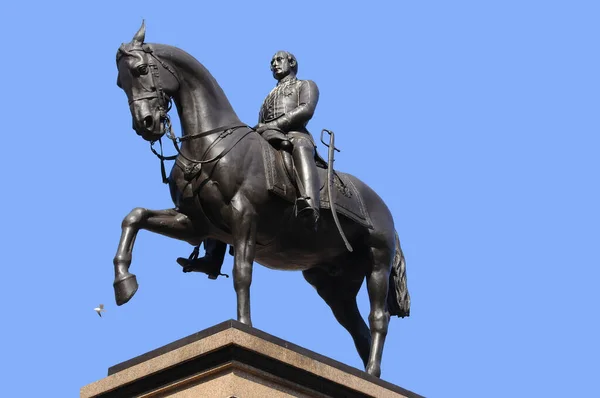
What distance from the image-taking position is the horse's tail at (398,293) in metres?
21.4

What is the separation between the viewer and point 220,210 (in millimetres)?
19562

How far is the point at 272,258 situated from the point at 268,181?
1.09m

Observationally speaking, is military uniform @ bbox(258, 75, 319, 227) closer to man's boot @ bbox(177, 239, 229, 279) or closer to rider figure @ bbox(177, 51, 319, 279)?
rider figure @ bbox(177, 51, 319, 279)

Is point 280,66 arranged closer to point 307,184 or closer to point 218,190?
point 307,184

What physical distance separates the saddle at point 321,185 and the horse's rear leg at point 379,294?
400mm

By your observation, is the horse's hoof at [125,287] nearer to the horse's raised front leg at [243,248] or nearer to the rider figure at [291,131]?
the horse's raised front leg at [243,248]

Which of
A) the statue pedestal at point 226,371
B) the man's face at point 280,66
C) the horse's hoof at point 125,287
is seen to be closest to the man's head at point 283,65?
the man's face at point 280,66

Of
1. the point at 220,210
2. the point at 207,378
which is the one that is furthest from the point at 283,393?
the point at 220,210

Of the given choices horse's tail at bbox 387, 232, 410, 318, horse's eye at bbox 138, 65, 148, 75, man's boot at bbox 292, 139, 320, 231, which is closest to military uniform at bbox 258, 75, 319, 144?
man's boot at bbox 292, 139, 320, 231

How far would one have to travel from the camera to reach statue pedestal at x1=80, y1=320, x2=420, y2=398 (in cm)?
1831

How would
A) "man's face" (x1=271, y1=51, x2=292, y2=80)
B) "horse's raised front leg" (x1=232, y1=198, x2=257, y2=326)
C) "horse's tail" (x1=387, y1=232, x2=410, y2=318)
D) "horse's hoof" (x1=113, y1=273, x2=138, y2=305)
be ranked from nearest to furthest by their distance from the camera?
1. "horse's hoof" (x1=113, y1=273, x2=138, y2=305)
2. "horse's raised front leg" (x1=232, y1=198, x2=257, y2=326)
3. "man's face" (x1=271, y1=51, x2=292, y2=80)
4. "horse's tail" (x1=387, y1=232, x2=410, y2=318)

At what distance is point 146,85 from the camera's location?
64.3 feet

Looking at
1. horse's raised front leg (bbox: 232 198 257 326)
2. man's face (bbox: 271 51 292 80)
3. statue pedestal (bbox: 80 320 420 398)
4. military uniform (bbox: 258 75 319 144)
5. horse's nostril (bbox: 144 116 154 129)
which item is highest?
man's face (bbox: 271 51 292 80)

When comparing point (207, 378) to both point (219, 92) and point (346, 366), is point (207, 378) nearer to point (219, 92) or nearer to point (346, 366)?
point (346, 366)
